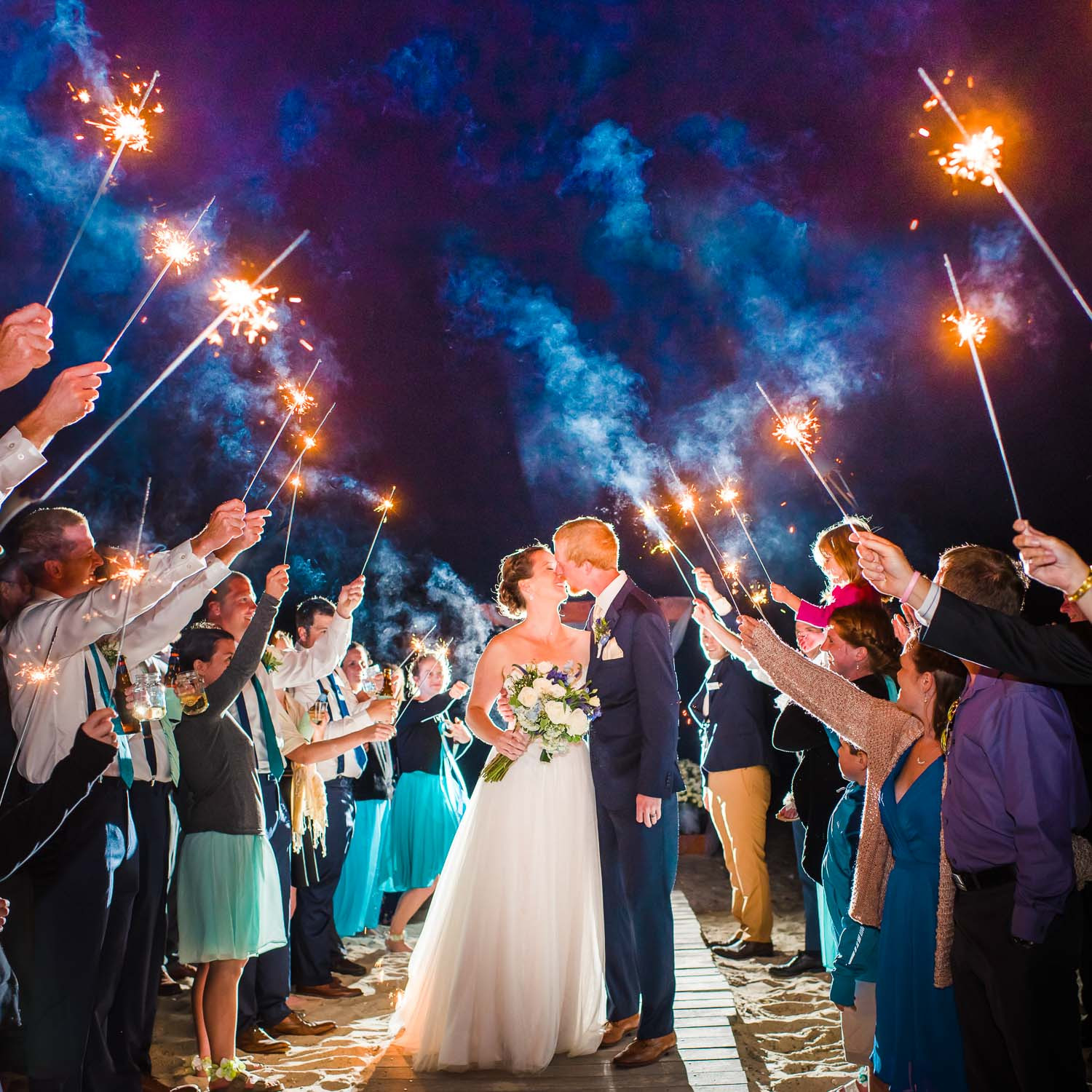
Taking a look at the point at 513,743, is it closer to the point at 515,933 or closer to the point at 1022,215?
the point at 515,933

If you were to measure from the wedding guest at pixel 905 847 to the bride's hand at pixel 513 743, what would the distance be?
55.3 inches

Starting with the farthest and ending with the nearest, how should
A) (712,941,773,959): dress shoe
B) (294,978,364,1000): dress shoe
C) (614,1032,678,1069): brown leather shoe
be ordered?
1. (712,941,773,959): dress shoe
2. (294,978,364,1000): dress shoe
3. (614,1032,678,1069): brown leather shoe

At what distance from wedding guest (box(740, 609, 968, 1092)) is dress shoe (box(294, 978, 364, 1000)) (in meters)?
3.65

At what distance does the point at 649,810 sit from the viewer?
13.0ft

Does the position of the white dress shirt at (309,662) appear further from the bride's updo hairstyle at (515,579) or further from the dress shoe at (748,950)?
the dress shoe at (748,950)

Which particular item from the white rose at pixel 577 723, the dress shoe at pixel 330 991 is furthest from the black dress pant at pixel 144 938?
the white rose at pixel 577 723

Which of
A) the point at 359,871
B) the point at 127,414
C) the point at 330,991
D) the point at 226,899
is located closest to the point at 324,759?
the point at 226,899

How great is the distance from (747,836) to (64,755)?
4918 mm

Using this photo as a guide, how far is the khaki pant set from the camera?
6.32m

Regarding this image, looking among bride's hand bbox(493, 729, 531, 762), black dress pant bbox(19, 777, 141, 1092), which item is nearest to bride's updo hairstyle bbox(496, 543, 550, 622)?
bride's hand bbox(493, 729, 531, 762)

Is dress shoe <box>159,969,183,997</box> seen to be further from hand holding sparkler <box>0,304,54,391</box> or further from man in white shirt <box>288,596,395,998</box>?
hand holding sparkler <box>0,304,54,391</box>

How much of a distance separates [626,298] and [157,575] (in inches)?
621

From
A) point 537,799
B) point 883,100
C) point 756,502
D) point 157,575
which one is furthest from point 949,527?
point 157,575

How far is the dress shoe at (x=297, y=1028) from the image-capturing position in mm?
4613
